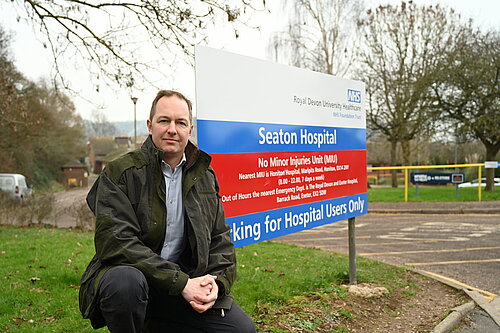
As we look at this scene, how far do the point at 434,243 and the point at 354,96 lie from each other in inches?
201

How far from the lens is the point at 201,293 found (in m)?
2.56

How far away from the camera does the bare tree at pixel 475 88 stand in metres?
20.4

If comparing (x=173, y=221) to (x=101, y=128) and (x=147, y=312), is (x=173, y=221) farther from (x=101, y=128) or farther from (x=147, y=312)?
(x=101, y=128)

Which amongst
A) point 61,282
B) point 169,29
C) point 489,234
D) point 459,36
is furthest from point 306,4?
point 61,282

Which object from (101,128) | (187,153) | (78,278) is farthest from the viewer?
(101,128)

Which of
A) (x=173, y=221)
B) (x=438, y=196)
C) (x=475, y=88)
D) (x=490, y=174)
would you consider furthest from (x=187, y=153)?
(x=490, y=174)

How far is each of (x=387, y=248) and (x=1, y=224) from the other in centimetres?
1101

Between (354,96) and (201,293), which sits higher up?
(354,96)

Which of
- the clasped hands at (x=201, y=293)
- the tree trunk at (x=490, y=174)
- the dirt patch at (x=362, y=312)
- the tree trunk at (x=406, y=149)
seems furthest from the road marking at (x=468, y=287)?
the tree trunk at (x=406, y=149)

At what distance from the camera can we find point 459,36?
2372 centimetres

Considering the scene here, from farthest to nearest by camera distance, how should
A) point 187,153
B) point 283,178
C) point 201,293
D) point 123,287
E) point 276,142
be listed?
point 283,178, point 276,142, point 187,153, point 201,293, point 123,287

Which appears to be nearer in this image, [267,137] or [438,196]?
[267,137]

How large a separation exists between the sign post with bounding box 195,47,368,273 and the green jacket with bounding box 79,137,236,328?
95 centimetres

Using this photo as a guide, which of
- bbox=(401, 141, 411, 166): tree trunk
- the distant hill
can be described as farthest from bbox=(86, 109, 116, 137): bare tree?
bbox=(401, 141, 411, 166): tree trunk
